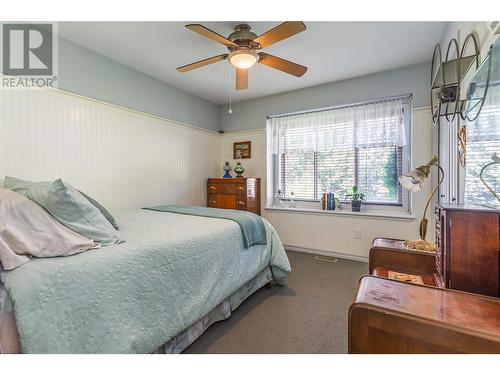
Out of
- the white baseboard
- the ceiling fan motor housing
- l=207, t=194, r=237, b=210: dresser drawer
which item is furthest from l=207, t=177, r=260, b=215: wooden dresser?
the ceiling fan motor housing

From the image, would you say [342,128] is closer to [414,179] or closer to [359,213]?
[359,213]

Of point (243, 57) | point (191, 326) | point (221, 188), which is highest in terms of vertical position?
point (243, 57)

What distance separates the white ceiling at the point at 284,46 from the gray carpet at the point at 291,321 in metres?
2.50

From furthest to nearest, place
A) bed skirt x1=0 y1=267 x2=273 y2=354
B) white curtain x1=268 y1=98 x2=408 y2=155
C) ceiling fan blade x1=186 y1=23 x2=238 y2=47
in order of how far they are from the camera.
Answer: white curtain x1=268 y1=98 x2=408 y2=155 → ceiling fan blade x1=186 y1=23 x2=238 y2=47 → bed skirt x1=0 y1=267 x2=273 y2=354

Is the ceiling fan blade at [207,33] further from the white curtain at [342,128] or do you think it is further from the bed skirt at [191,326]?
the white curtain at [342,128]

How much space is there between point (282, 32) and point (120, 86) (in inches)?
84.1

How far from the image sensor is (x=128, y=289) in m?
1.17

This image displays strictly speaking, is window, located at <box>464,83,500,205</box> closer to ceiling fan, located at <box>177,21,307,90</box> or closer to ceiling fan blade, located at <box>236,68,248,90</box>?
ceiling fan, located at <box>177,21,307,90</box>

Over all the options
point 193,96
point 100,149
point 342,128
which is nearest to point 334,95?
point 342,128

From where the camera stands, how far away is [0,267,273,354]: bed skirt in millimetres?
898

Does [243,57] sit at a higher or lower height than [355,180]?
higher

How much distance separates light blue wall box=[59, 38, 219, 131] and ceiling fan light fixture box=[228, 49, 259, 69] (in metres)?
1.62

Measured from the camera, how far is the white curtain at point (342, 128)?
10.1 feet
